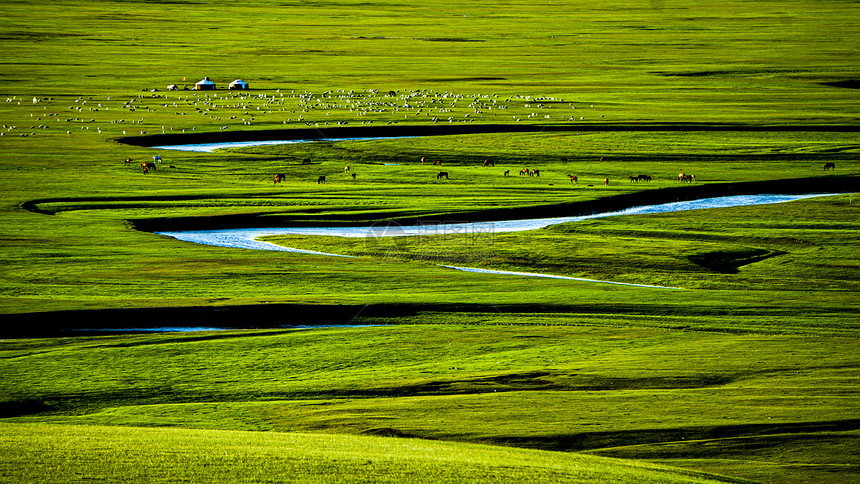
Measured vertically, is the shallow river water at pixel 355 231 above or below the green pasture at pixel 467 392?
above

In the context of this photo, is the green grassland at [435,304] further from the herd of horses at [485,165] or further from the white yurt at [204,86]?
the white yurt at [204,86]

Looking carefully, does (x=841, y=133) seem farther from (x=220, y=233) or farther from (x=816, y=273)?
(x=220, y=233)

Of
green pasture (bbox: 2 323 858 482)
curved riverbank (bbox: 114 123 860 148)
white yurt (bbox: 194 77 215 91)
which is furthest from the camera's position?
white yurt (bbox: 194 77 215 91)

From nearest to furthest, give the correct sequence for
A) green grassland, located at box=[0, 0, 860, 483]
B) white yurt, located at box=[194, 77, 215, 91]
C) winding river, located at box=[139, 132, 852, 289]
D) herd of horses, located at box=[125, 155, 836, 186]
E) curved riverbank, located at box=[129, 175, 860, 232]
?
green grassland, located at box=[0, 0, 860, 483] < winding river, located at box=[139, 132, 852, 289] < curved riverbank, located at box=[129, 175, 860, 232] < herd of horses, located at box=[125, 155, 836, 186] < white yurt, located at box=[194, 77, 215, 91]

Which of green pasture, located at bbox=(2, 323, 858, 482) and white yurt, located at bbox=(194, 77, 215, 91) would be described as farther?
white yurt, located at bbox=(194, 77, 215, 91)

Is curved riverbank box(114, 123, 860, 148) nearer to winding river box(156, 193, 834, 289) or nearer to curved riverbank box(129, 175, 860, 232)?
curved riverbank box(129, 175, 860, 232)

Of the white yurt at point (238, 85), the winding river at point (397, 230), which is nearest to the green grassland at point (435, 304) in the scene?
the winding river at point (397, 230)

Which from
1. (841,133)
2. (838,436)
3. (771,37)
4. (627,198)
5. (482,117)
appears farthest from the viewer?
(771,37)

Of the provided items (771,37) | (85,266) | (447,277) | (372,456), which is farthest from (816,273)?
(771,37)

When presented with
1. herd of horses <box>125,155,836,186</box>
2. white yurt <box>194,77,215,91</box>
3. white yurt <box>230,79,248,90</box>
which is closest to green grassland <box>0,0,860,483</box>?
herd of horses <box>125,155,836,186</box>
